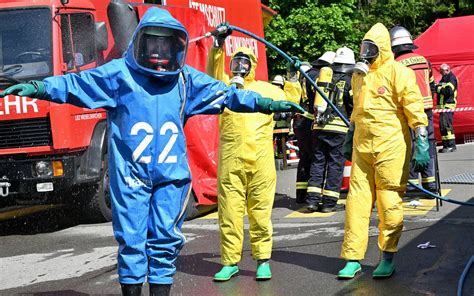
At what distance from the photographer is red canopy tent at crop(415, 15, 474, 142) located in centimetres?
2281

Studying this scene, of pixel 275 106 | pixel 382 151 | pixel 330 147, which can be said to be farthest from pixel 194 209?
pixel 275 106

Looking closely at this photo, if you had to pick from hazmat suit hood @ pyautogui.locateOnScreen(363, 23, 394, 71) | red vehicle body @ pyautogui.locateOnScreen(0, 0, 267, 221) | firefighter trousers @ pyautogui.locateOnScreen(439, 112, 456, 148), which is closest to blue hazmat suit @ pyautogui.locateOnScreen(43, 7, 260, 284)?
hazmat suit hood @ pyautogui.locateOnScreen(363, 23, 394, 71)

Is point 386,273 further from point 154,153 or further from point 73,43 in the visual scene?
point 73,43

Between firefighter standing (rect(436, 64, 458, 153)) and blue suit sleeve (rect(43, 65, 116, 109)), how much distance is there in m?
15.2

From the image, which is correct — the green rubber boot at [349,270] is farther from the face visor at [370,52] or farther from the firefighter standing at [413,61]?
the firefighter standing at [413,61]

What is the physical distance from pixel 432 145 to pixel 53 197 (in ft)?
15.5

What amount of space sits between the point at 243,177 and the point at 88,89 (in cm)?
217

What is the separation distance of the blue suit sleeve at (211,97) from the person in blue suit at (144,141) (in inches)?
7.6

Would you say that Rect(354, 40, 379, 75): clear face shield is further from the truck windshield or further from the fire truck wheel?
the truck windshield

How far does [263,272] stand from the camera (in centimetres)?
730

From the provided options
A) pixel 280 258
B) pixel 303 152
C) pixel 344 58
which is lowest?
pixel 280 258

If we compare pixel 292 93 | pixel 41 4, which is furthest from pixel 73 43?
pixel 292 93

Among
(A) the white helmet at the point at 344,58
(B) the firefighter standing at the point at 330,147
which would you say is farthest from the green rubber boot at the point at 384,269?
(A) the white helmet at the point at 344,58

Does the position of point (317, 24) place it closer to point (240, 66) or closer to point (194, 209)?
point (194, 209)
